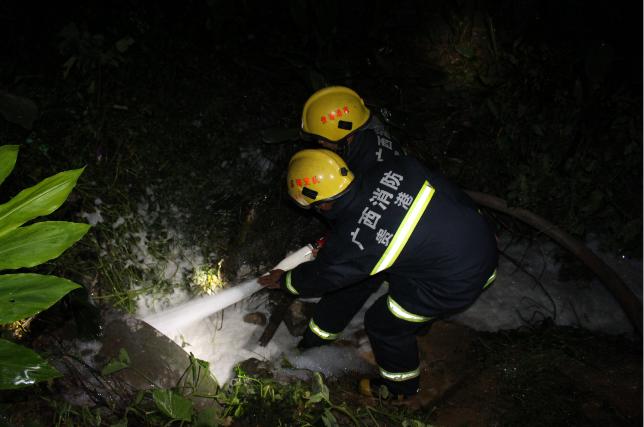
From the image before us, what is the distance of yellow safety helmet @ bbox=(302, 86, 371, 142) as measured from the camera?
315 cm

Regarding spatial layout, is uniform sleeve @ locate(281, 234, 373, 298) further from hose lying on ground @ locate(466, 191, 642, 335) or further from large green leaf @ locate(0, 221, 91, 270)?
hose lying on ground @ locate(466, 191, 642, 335)

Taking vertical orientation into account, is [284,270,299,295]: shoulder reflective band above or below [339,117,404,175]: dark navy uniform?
below

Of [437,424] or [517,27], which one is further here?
[517,27]

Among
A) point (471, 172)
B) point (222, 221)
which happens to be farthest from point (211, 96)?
point (471, 172)

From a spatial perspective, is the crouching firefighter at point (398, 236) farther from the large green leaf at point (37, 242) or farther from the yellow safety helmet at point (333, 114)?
the large green leaf at point (37, 242)

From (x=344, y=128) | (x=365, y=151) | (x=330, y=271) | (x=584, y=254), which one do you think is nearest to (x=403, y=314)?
(x=330, y=271)

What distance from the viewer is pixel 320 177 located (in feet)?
8.41

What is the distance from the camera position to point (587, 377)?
3256 mm

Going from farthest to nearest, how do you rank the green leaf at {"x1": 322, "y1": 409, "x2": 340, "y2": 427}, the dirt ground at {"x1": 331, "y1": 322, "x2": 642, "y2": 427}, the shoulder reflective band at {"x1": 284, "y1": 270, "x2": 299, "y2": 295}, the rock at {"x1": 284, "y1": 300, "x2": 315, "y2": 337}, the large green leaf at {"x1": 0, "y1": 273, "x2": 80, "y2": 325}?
the rock at {"x1": 284, "y1": 300, "x2": 315, "y2": 337} → the dirt ground at {"x1": 331, "y1": 322, "x2": 642, "y2": 427} → the shoulder reflective band at {"x1": 284, "y1": 270, "x2": 299, "y2": 295} → the green leaf at {"x1": 322, "y1": 409, "x2": 340, "y2": 427} → the large green leaf at {"x1": 0, "y1": 273, "x2": 80, "y2": 325}

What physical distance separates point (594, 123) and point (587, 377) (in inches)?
86.3

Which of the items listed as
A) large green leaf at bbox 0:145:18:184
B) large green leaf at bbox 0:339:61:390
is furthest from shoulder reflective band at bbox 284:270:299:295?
large green leaf at bbox 0:145:18:184

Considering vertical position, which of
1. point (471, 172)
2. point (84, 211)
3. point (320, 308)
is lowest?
point (320, 308)

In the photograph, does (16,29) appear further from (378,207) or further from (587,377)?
(587,377)

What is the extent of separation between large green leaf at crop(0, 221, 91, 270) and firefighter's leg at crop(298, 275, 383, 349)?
2192 mm
